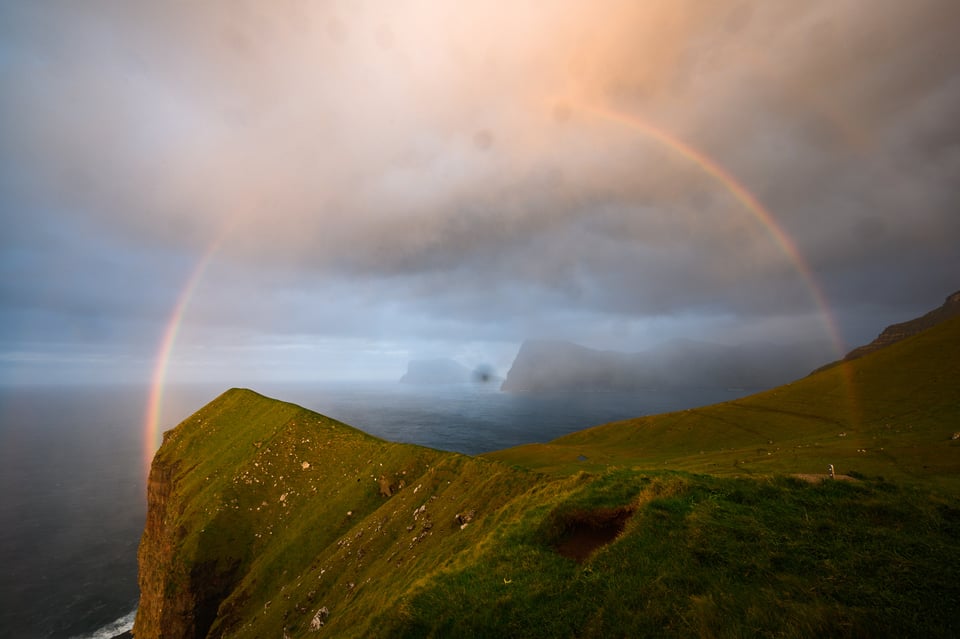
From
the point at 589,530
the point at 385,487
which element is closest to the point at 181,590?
the point at 385,487

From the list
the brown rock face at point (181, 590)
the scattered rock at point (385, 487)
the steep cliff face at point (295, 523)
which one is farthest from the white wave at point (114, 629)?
the scattered rock at point (385, 487)

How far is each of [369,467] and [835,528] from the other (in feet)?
153

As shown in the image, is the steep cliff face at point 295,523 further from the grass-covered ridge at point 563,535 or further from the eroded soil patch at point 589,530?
the eroded soil patch at point 589,530

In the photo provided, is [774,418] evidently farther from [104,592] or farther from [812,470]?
[104,592]

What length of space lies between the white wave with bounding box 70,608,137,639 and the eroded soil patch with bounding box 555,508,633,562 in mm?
90846

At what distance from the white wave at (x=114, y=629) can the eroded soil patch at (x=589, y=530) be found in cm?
9085

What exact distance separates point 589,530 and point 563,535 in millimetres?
1234

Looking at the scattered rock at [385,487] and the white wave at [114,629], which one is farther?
the white wave at [114,629]

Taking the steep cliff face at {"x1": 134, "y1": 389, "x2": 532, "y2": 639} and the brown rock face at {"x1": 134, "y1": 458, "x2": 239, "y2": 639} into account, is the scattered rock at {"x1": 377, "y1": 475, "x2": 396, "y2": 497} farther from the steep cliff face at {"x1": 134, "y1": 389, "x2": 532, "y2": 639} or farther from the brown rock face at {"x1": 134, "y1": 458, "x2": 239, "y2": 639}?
the brown rock face at {"x1": 134, "y1": 458, "x2": 239, "y2": 639}

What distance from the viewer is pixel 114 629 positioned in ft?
215

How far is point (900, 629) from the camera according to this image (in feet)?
30.3

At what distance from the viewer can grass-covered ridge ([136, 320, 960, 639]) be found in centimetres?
1100

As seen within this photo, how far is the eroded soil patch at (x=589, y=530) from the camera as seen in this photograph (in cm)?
1543

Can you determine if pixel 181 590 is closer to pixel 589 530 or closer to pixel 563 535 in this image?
pixel 563 535
